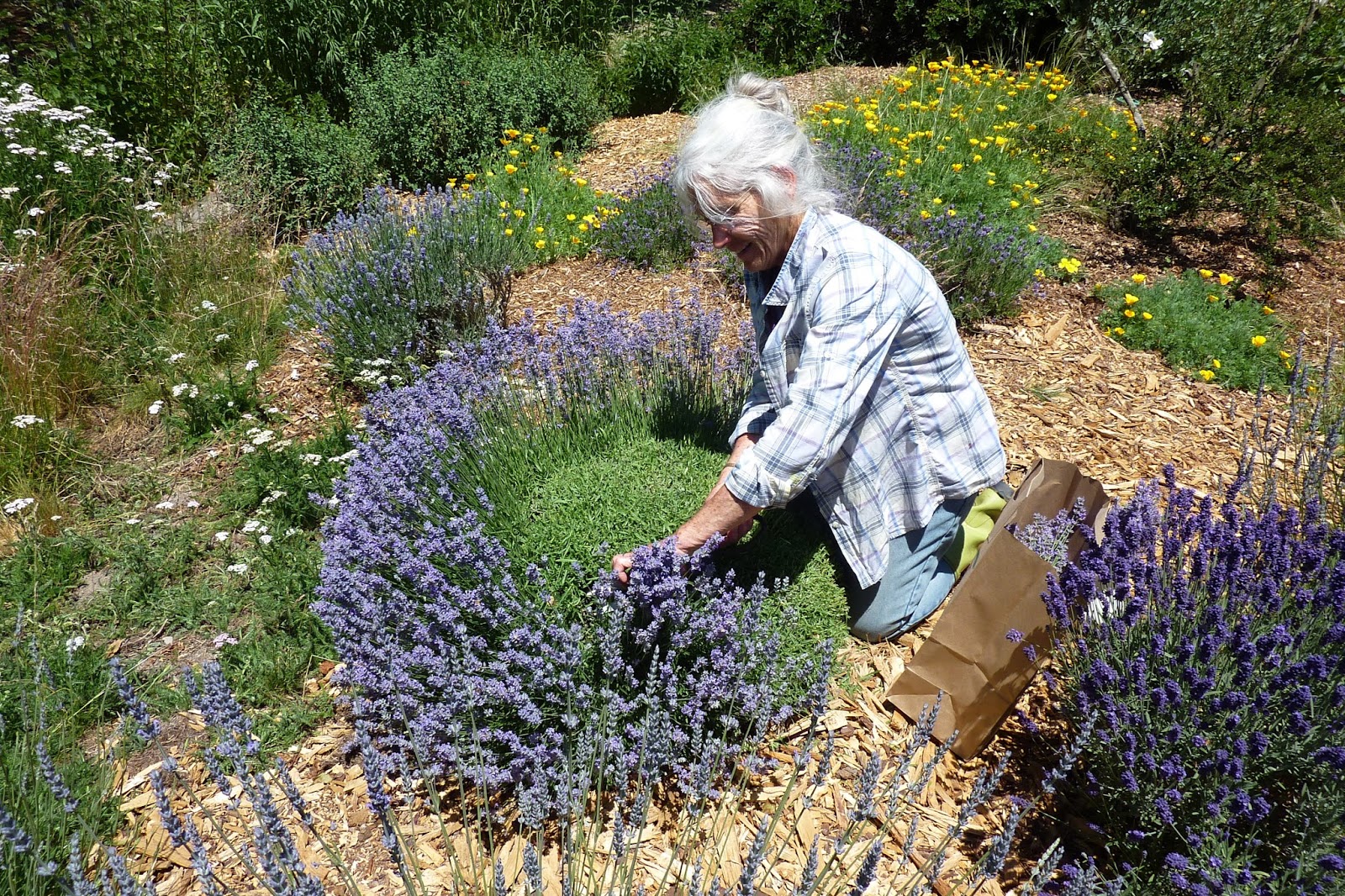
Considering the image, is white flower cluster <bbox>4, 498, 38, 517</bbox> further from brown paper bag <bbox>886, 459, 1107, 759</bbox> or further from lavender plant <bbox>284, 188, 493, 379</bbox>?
brown paper bag <bbox>886, 459, 1107, 759</bbox>

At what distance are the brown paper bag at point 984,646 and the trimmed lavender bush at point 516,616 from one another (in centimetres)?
37

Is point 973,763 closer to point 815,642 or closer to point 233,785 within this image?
point 815,642

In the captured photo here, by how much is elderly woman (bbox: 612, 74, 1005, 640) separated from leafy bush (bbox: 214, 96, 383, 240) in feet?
14.6

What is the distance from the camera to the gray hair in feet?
7.00

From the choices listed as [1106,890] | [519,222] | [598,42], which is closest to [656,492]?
[1106,890]

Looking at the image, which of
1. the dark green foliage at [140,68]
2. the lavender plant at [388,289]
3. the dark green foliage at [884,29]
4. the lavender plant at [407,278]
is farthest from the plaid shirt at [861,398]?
the dark green foliage at [884,29]

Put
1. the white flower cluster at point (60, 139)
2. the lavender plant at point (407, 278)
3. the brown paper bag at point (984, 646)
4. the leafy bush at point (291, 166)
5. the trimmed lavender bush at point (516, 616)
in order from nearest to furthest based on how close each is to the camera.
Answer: the trimmed lavender bush at point (516, 616) → the brown paper bag at point (984, 646) → the lavender plant at point (407, 278) → the white flower cluster at point (60, 139) → the leafy bush at point (291, 166)

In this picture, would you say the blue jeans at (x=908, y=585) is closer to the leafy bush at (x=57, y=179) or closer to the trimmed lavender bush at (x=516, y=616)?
the trimmed lavender bush at (x=516, y=616)

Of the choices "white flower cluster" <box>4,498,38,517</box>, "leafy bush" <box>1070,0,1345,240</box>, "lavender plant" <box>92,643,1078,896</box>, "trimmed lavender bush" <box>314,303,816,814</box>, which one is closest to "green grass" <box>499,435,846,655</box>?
"trimmed lavender bush" <box>314,303,816,814</box>

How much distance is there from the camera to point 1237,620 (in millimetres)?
1818

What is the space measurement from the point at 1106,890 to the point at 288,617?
8.45 feet

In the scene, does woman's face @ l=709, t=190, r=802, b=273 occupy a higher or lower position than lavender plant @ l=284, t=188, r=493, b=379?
higher

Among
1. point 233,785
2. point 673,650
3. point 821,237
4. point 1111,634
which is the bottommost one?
point 233,785

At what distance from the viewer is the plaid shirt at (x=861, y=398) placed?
2041mm
